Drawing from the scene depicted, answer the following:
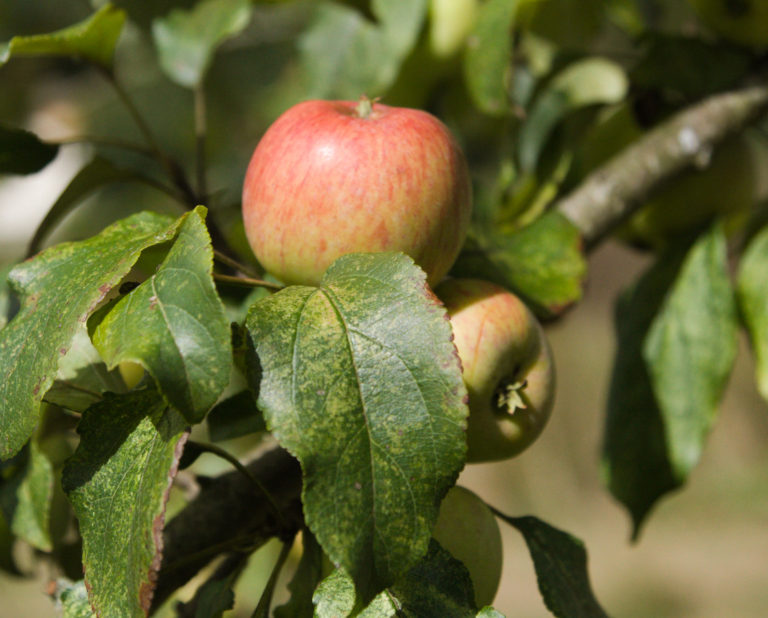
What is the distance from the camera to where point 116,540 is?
0.40m

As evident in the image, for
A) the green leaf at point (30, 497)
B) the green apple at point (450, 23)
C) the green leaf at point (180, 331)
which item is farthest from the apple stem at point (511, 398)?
the green apple at point (450, 23)

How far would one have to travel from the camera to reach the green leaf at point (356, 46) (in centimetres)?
87

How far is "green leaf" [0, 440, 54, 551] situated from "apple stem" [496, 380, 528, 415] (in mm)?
358

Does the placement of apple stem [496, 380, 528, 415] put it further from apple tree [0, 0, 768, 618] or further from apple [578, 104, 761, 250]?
apple [578, 104, 761, 250]

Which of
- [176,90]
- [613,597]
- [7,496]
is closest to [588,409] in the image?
[613,597]

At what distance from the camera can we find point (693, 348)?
842mm

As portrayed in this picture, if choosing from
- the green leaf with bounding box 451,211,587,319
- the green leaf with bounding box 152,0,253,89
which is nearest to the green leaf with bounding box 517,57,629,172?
the green leaf with bounding box 451,211,587,319

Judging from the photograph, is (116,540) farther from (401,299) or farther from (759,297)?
(759,297)

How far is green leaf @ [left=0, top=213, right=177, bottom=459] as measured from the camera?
0.39 meters

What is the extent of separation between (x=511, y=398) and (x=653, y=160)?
43 centimetres

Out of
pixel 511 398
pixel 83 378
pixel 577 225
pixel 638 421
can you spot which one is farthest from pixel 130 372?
pixel 638 421

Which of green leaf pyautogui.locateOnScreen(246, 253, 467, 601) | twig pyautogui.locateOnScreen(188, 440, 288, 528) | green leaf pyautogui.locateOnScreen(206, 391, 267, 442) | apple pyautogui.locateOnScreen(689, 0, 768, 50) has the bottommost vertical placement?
twig pyautogui.locateOnScreen(188, 440, 288, 528)

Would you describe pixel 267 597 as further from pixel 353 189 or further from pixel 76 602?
pixel 353 189

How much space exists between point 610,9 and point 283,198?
0.65m
